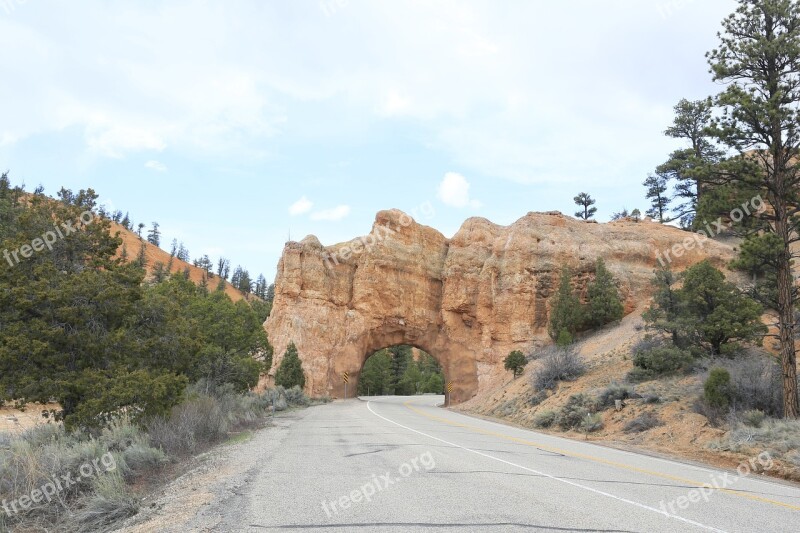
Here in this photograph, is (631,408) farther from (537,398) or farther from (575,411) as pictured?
(537,398)

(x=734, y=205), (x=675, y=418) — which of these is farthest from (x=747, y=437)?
(x=734, y=205)

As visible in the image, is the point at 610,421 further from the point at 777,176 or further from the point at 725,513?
the point at 725,513

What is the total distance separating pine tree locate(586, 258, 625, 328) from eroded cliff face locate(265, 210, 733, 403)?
4.47 metres

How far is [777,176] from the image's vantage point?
15.6 metres

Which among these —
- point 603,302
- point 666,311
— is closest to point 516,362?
point 603,302

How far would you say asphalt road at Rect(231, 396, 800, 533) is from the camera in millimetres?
5750

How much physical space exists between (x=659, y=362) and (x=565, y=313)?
15.1m

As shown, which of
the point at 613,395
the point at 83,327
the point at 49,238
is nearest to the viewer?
the point at 83,327

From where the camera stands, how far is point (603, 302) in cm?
3481

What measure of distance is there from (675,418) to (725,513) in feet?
35.6

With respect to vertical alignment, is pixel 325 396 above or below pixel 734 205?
below

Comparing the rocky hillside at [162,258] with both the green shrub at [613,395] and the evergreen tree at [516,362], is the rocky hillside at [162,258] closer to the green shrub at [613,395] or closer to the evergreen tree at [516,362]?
the evergreen tree at [516,362]

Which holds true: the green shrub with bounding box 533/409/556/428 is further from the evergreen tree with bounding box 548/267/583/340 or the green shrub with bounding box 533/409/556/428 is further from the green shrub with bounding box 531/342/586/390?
the evergreen tree with bounding box 548/267/583/340

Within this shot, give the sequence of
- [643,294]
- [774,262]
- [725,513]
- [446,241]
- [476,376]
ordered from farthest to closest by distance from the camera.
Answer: [446,241]
[476,376]
[643,294]
[774,262]
[725,513]
